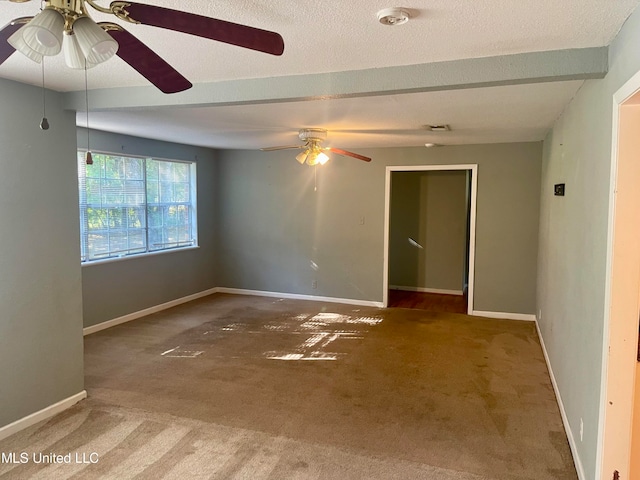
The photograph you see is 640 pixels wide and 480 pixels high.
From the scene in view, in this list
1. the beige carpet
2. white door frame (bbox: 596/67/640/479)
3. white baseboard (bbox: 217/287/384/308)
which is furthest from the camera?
white baseboard (bbox: 217/287/384/308)

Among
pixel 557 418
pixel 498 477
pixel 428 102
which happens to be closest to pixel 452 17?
pixel 428 102

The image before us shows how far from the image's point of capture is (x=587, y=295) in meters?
2.33

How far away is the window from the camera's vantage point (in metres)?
4.93

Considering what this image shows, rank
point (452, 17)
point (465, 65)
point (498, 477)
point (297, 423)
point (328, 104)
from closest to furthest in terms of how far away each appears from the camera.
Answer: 1. point (452, 17)
2. point (465, 65)
3. point (498, 477)
4. point (297, 423)
5. point (328, 104)

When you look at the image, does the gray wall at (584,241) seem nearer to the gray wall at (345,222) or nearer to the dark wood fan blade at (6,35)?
the gray wall at (345,222)

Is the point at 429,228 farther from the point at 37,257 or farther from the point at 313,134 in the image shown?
the point at 37,257

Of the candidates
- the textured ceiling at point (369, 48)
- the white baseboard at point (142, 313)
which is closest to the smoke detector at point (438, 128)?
the textured ceiling at point (369, 48)

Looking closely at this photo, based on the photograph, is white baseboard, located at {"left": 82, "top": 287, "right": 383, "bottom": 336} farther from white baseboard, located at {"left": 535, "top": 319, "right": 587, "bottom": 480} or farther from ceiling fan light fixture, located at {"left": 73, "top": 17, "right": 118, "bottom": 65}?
ceiling fan light fixture, located at {"left": 73, "top": 17, "right": 118, "bottom": 65}

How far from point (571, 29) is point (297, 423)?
→ 8.76 ft

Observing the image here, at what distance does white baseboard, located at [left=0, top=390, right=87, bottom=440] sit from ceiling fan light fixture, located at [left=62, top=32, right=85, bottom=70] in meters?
2.55

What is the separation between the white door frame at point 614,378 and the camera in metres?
1.87

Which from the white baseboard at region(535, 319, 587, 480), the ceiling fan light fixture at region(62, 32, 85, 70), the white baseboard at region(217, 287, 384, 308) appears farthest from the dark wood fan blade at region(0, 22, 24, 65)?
the white baseboard at region(217, 287, 384, 308)

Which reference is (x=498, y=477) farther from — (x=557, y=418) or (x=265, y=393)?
(x=265, y=393)

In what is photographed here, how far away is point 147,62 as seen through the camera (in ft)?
4.79
